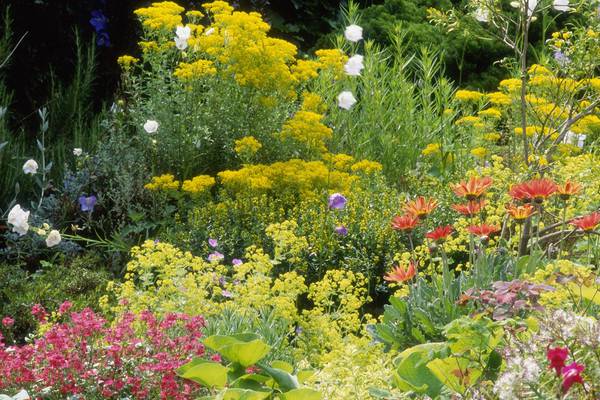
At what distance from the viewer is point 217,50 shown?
19.4 feet

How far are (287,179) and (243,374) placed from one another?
2.72m

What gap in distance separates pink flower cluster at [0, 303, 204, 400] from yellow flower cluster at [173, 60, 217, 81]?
9.47 ft

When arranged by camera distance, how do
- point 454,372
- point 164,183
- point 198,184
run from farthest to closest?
point 164,183
point 198,184
point 454,372

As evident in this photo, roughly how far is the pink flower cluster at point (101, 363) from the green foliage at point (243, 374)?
237 millimetres

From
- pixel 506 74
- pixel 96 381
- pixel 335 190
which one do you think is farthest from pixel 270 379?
pixel 506 74

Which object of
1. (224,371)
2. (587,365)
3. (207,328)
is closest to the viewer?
(587,365)

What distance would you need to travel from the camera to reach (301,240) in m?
4.47

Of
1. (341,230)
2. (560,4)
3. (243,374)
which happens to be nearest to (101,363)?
(243,374)

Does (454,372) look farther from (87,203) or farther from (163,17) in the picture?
(163,17)

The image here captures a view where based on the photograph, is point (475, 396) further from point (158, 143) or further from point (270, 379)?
point (158, 143)

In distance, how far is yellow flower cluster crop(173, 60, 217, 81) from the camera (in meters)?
5.73

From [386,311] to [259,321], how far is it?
0.51 metres

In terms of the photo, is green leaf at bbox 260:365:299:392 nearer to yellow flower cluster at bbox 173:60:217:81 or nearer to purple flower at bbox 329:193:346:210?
purple flower at bbox 329:193:346:210

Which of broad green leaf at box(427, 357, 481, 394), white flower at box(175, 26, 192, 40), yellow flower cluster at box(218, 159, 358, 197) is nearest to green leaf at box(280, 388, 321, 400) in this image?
broad green leaf at box(427, 357, 481, 394)
